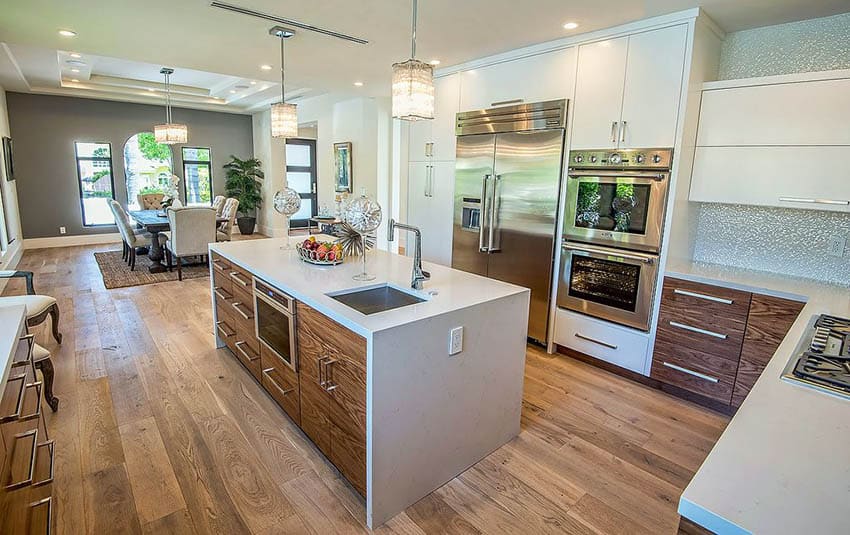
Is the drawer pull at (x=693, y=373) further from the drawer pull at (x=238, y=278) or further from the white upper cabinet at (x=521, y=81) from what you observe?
the drawer pull at (x=238, y=278)

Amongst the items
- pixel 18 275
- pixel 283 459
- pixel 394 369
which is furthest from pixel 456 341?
pixel 18 275

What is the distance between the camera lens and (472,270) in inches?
163

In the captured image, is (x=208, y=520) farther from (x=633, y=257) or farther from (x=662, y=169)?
(x=662, y=169)

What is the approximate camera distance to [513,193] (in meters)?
3.71

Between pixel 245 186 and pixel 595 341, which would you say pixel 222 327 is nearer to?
pixel 595 341

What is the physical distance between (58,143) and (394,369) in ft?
29.8

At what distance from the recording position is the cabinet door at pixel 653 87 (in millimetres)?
2768

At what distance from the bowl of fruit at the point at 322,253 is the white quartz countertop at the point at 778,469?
2202 millimetres

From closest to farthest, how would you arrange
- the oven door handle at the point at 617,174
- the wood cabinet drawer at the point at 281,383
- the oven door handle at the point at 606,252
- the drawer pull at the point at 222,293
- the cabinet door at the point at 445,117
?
1. the wood cabinet drawer at the point at 281,383
2. the oven door handle at the point at 617,174
3. the oven door handle at the point at 606,252
4. the drawer pull at the point at 222,293
5. the cabinet door at the point at 445,117

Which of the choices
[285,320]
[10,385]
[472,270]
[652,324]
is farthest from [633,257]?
[10,385]

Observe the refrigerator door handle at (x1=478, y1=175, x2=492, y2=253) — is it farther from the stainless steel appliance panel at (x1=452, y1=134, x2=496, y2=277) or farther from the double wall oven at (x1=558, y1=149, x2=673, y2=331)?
the double wall oven at (x1=558, y1=149, x2=673, y2=331)

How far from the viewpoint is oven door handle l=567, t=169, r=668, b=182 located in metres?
2.88

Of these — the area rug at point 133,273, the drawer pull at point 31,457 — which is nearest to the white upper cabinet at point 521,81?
the drawer pull at point 31,457

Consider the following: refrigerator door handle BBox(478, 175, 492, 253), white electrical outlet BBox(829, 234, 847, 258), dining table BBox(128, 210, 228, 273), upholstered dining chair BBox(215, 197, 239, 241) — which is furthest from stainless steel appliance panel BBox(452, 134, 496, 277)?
upholstered dining chair BBox(215, 197, 239, 241)
